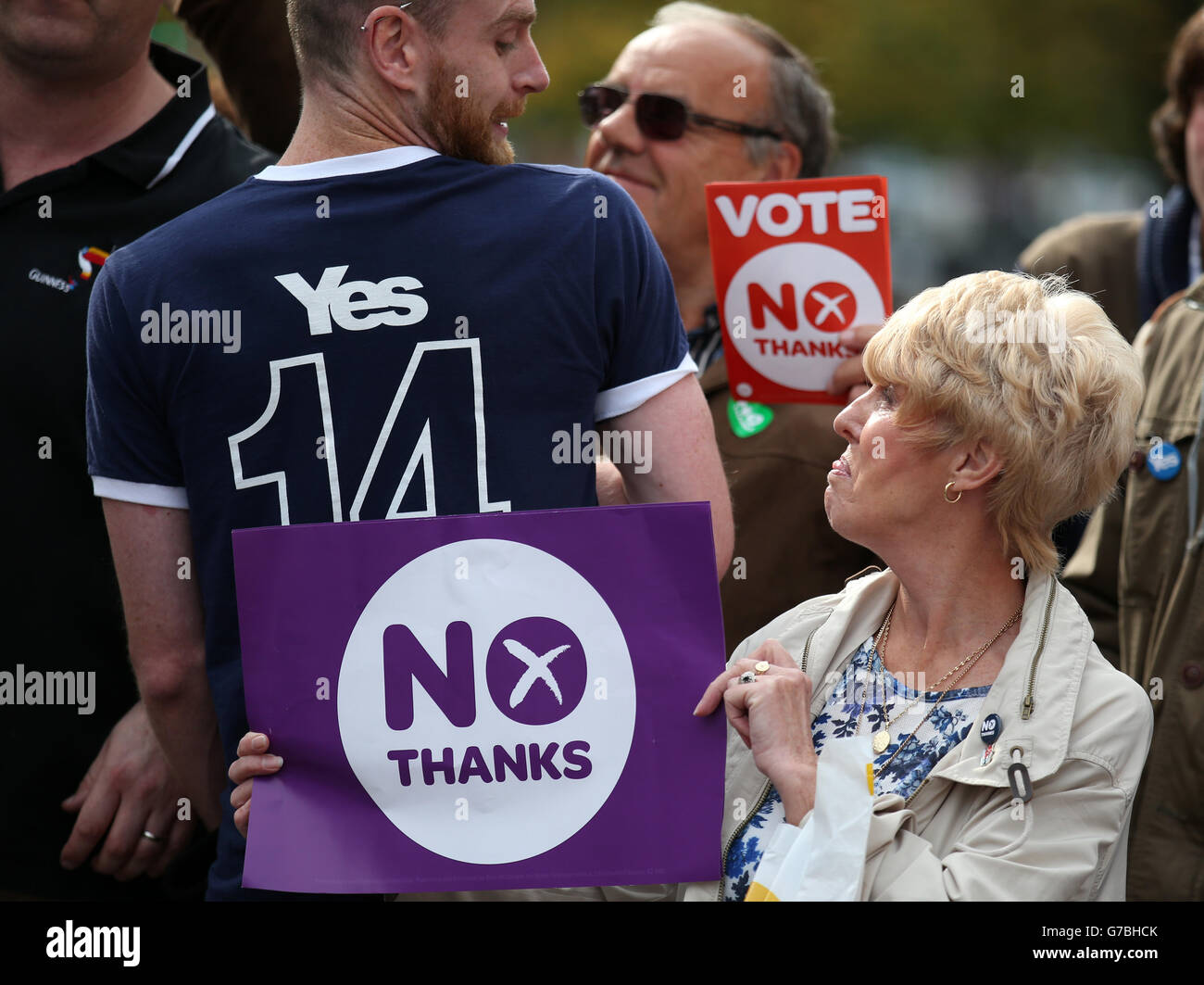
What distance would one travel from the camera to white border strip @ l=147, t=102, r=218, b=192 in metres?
3.21

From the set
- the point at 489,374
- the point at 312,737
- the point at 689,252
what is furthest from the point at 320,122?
the point at 689,252

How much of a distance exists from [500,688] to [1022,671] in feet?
2.82

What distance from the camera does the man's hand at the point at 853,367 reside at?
308 cm

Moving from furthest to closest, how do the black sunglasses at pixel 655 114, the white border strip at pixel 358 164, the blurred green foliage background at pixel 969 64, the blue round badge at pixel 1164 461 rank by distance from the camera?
the blurred green foliage background at pixel 969 64 → the black sunglasses at pixel 655 114 → the blue round badge at pixel 1164 461 → the white border strip at pixel 358 164

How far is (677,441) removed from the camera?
2.50 meters

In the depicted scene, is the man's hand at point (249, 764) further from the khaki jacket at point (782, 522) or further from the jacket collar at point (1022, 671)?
the khaki jacket at point (782, 522)

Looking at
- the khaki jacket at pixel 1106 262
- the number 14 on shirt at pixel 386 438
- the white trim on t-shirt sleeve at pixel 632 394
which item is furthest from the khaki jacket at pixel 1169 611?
the number 14 on shirt at pixel 386 438

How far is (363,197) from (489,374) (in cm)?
35

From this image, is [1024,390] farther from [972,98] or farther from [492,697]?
[972,98]

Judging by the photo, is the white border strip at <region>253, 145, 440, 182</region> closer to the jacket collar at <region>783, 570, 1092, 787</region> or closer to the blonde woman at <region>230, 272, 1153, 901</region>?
the blonde woman at <region>230, 272, 1153, 901</region>

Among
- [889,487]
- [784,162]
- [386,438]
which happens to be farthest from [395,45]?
[784,162]

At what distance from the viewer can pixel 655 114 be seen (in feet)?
12.8

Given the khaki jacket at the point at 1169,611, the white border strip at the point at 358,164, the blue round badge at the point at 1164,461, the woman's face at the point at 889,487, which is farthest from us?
the blue round badge at the point at 1164,461

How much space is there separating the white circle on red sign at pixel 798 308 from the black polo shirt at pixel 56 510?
4.03 feet
